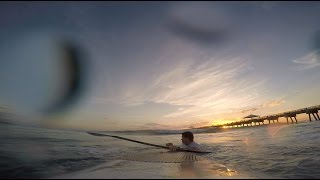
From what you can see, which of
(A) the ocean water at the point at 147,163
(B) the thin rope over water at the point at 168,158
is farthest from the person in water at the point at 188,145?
(B) the thin rope over water at the point at 168,158

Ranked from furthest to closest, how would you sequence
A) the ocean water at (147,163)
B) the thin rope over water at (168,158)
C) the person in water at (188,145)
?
the person in water at (188,145), the thin rope over water at (168,158), the ocean water at (147,163)

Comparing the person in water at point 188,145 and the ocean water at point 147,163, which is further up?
the person in water at point 188,145

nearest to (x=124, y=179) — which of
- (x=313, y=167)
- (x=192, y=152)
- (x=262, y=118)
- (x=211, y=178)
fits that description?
(x=211, y=178)

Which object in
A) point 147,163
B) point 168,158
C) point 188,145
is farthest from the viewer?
point 188,145

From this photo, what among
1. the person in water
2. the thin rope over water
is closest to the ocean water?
the thin rope over water

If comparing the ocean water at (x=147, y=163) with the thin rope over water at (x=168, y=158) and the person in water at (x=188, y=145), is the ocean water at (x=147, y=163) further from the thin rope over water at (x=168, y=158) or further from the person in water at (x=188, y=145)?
the person in water at (x=188, y=145)

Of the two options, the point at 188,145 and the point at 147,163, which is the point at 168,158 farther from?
the point at 188,145

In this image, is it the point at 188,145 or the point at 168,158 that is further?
the point at 188,145

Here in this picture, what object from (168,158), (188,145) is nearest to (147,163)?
(168,158)

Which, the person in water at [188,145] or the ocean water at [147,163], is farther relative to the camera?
the person in water at [188,145]

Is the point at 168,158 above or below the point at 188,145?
below

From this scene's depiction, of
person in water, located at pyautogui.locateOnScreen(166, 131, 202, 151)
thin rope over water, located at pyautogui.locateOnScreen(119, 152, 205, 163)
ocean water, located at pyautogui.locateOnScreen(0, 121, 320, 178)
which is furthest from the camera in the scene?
person in water, located at pyautogui.locateOnScreen(166, 131, 202, 151)

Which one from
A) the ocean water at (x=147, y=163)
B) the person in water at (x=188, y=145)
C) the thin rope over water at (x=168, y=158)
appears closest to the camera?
the ocean water at (x=147, y=163)

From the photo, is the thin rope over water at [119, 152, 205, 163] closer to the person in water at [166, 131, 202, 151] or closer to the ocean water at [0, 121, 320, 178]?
the ocean water at [0, 121, 320, 178]
